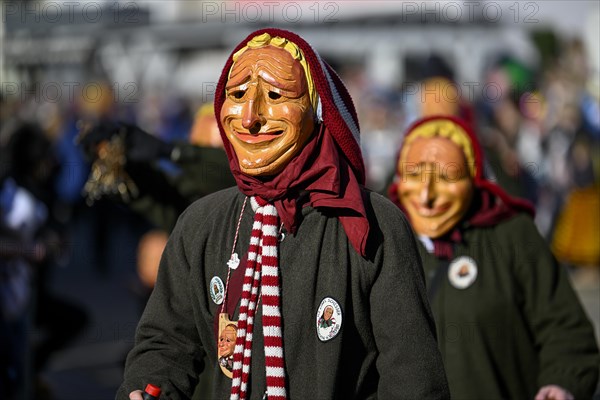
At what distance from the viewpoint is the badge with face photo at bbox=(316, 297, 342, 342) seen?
2826 millimetres

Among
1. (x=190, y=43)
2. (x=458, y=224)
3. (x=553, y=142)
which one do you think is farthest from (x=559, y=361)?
(x=190, y=43)

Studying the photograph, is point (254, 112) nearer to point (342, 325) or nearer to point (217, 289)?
point (217, 289)

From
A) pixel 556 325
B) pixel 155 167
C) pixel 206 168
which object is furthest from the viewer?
pixel 155 167

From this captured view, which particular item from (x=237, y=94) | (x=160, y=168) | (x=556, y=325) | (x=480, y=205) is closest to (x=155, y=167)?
(x=160, y=168)

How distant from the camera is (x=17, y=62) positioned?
91.1ft

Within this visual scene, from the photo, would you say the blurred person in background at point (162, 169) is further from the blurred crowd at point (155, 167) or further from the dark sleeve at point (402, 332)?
the dark sleeve at point (402, 332)

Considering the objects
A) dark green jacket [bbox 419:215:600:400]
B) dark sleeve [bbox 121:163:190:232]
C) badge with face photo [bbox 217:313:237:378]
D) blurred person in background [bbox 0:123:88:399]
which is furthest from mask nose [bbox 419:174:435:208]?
blurred person in background [bbox 0:123:88:399]

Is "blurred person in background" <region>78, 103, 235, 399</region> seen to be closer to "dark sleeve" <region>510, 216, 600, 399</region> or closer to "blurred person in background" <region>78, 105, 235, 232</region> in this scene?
"blurred person in background" <region>78, 105, 235, 232</region>

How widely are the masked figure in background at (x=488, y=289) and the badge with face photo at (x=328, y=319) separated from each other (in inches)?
63.6

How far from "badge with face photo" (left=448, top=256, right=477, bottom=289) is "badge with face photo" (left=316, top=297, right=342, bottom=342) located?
169cm

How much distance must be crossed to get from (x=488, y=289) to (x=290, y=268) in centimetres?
162

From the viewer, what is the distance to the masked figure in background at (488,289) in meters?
4.34

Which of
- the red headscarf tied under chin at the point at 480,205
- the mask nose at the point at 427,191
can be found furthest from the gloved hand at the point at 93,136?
the mask nose at the point at 427,191

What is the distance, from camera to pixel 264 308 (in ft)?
9.52
